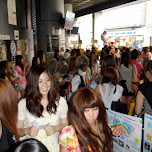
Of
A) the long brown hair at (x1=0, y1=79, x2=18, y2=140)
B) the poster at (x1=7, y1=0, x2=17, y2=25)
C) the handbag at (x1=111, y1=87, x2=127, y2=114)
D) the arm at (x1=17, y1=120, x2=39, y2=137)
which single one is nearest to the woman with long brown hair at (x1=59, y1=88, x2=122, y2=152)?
the arm at (x1=17, y1=120, x2=39, y2=137)

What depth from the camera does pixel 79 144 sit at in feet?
4.66

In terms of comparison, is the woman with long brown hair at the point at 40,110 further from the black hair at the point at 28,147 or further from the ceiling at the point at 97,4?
the ceiling at the point at 97,4

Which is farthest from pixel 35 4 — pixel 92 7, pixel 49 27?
pixel 92 7

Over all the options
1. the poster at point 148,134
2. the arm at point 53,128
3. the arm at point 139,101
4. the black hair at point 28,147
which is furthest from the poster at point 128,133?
the black hair at point 28,147

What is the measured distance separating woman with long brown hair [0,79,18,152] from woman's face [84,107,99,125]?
0.64 m

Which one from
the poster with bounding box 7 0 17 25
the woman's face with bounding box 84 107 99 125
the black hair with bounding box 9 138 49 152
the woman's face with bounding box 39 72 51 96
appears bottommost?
the woman's face with bounding box 84 107 99 125

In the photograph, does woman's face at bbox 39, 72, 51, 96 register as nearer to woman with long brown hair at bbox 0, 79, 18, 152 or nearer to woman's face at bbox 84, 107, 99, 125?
woman with long brown hair at bbox 0, 79, 18, 152

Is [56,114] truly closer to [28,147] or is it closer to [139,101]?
[139,101]

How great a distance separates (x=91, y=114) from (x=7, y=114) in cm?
70

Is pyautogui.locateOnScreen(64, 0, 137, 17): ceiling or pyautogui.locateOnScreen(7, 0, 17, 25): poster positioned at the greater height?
pyautogui.locateOnScreen(64, 0, 137, 17): ceiling

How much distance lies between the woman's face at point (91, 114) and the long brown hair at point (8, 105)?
2.11 feet

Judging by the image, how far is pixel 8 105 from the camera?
5.22 ft

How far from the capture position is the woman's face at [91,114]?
1457 mm

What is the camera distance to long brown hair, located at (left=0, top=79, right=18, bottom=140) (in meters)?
1.54
